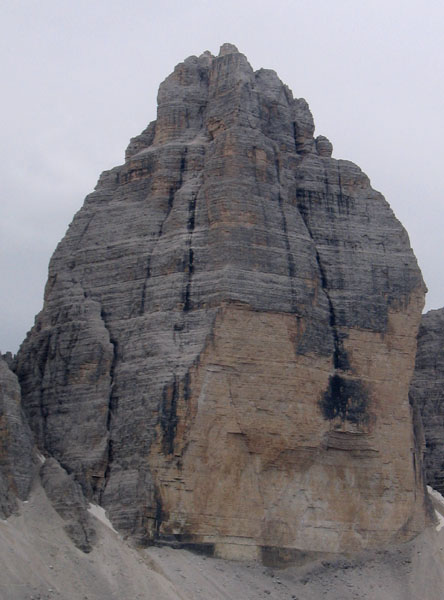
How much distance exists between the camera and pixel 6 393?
151 feet

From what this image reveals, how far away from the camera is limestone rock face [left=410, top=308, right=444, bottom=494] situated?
2263 inches

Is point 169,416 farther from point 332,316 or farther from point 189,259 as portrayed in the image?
point 332,316

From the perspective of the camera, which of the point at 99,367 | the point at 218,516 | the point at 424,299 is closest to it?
the point at 218,516

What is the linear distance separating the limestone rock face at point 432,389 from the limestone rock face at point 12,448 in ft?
58.4

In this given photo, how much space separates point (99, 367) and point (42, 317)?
3825 mm

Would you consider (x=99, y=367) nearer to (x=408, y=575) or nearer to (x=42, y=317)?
(x=42, y=317)

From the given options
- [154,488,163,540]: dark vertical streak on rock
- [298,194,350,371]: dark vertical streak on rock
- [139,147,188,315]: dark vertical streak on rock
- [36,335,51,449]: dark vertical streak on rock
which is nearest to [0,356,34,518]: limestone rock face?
[36,335,51,449]: dark vertical streak on rock

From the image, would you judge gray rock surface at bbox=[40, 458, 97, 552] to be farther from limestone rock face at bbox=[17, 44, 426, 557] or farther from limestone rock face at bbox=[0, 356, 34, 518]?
limestone rock face at bbox=[17, 44, 426, 557]

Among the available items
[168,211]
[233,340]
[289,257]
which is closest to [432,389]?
[289,257]

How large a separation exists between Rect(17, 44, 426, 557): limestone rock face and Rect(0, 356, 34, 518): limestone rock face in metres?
1.99

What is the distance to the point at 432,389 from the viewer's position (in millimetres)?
59562

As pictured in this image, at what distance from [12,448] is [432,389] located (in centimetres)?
2111

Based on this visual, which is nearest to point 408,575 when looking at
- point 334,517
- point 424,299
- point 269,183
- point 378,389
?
point 334,517

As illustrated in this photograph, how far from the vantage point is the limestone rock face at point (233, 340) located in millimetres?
45719
